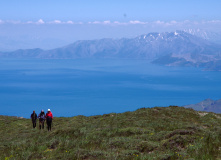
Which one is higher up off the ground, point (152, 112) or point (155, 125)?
point (152, 112)

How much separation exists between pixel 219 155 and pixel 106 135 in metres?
8.17

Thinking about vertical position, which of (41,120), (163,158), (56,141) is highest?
(41,120)

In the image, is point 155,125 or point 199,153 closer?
point 199,153

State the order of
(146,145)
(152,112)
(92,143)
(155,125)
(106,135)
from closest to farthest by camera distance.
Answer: (146,145) → (92,143) → (106,135) → (155,125) → (152,112)

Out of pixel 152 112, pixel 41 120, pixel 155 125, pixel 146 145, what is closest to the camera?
pixel 146 145

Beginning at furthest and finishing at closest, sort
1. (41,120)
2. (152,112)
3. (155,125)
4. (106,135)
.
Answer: (152,112) → (41,120) → (155,125) → (106,135)

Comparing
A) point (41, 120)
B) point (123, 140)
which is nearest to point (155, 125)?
point (123, 140)

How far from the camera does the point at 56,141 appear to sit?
1270cm

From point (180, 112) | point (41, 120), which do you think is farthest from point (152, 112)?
point (41, 120)

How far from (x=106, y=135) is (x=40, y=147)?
4.89 metres

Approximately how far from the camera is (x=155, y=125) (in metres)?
18.9

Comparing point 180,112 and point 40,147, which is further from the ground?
point 180,112

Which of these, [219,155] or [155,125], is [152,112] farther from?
[219,155]

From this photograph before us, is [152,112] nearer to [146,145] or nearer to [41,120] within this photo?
[41,120]
